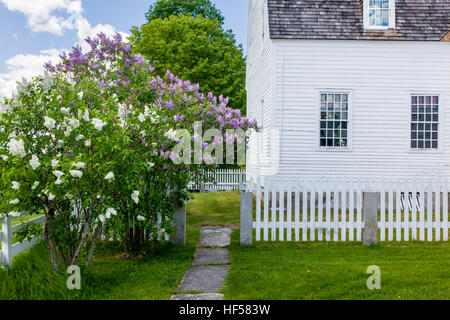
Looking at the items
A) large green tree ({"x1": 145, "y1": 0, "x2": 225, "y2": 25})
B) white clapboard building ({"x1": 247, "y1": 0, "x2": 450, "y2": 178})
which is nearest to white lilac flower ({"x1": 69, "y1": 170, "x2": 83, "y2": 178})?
white clapboard building ({"x1": 247, "y1": 0, "x2": 450, "y2": 178})

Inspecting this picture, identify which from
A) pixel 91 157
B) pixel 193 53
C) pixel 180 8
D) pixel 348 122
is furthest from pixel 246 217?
pixel 180 8

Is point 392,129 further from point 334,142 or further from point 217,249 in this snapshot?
point 217,249

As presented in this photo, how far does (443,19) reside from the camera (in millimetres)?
14398

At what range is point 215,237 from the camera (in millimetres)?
9625

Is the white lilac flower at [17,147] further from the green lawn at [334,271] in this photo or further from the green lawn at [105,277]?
the green lawn at [334,271]

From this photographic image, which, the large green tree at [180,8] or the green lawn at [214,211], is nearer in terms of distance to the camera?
the green lawn at [214,211]

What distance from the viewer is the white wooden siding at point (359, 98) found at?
46.0 feet

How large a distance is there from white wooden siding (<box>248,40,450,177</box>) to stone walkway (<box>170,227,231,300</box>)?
527 centimetres

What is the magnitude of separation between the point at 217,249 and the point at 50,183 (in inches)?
153

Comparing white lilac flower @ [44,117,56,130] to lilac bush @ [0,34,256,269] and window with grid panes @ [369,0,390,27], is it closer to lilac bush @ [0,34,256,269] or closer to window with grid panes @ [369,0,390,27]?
lilac bush @ [0,34,256,269]

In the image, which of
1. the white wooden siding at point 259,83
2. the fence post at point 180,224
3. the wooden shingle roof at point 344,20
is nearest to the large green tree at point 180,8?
the white wooden siding at point 259,83
